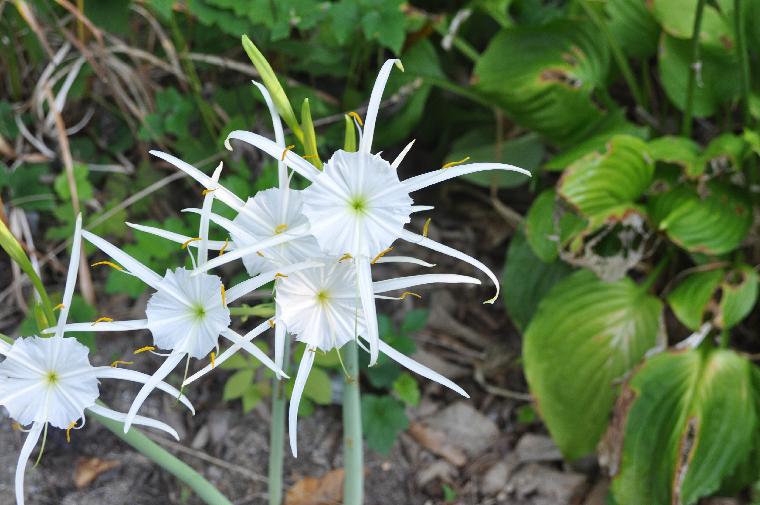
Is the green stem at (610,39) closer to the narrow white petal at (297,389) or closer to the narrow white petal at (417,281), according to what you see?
the narrow white petal at (417,281)

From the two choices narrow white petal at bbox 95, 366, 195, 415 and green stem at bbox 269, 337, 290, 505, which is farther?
green stem at bbox 269, 337, 290, 505

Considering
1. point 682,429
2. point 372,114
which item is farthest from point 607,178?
point 372,114

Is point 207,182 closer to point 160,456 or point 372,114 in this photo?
point 372,114

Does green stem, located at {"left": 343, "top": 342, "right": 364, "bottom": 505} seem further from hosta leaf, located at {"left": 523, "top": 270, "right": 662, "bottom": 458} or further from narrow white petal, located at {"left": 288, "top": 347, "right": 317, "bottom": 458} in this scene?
hosta leaf, located at {"left": 523, "top": 270, "right": 662, "bottom": 458}

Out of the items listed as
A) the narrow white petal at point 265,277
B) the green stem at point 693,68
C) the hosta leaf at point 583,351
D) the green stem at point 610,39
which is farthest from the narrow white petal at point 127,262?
the green stem at point 610,39

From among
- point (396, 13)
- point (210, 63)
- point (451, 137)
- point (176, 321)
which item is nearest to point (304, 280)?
point (176, 321)

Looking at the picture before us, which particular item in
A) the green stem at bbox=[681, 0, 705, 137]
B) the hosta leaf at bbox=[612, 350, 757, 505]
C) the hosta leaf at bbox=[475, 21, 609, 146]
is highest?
the hosta leaf at bbox=[475, 21, 609, 146]

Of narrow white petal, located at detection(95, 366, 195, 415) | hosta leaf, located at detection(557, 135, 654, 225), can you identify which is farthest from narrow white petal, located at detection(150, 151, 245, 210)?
hosta leaf, located at detection(557, 135, 654, 225)

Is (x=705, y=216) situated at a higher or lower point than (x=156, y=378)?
higher
